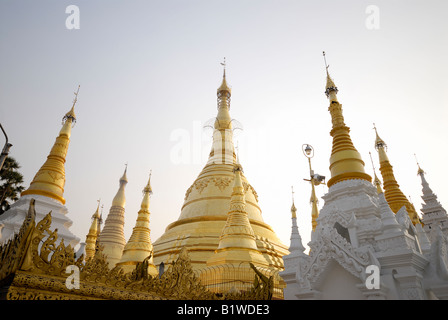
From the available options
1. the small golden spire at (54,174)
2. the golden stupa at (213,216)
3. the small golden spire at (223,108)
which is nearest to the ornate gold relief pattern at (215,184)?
the golden stupa at (213,216)

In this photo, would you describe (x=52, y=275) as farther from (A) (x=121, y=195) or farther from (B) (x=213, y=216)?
(A) (x=121, y=195)

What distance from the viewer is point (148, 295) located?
4.69 m

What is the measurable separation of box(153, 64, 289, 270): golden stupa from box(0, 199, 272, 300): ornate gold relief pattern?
13428mm

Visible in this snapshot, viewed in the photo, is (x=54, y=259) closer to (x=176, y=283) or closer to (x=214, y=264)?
(x=176, y=283)

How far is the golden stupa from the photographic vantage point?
1942 centimetres

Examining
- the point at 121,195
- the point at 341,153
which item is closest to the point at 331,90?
the point at 341,153

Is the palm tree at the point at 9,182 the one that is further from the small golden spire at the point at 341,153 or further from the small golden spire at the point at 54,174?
the small golden spire at the point at 341,153

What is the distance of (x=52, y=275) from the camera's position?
3.76m

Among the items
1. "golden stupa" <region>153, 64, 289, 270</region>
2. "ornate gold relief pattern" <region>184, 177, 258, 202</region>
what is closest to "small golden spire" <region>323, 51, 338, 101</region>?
"golden stupa" <region>153, 64, 289, 270</region>

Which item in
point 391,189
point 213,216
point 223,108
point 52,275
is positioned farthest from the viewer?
point 223,108

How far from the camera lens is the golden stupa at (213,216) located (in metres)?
19.4

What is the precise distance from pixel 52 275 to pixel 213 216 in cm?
1837

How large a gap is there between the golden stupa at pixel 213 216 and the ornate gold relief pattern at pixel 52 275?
44.1 feet

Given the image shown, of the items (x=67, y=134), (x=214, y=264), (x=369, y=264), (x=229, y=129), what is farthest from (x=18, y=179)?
(x=369, y=264)
